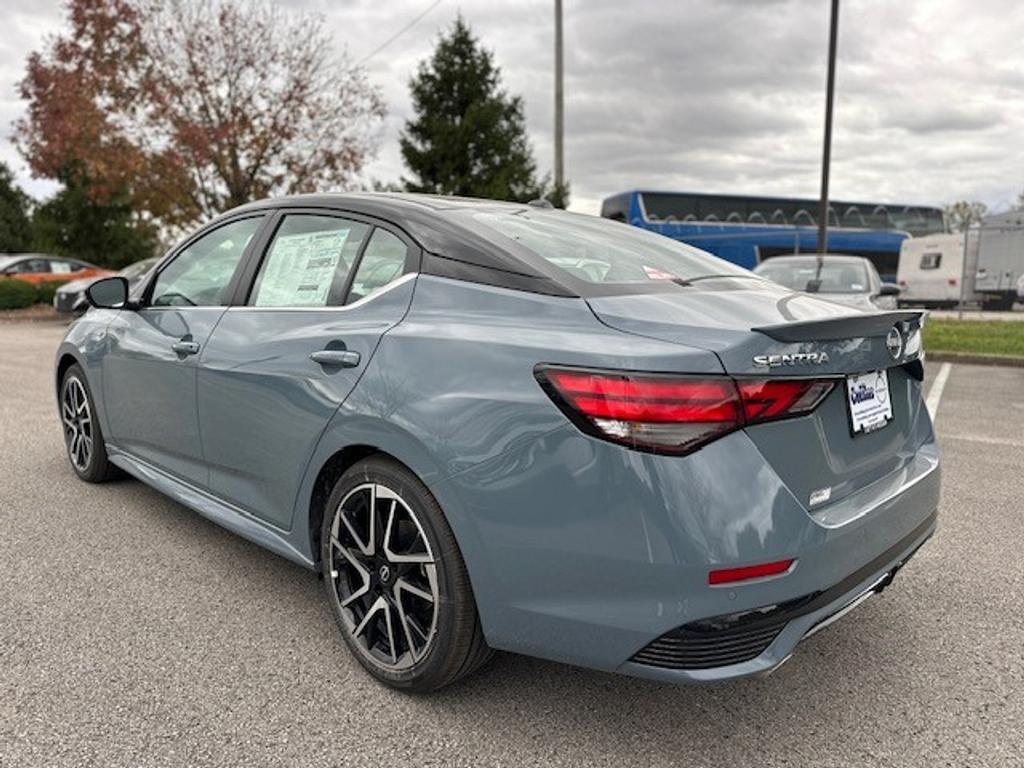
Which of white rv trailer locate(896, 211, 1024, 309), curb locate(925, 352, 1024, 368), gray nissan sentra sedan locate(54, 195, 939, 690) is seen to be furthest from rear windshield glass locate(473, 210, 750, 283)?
white rv trailer locate(896, 211, 1024, 309)

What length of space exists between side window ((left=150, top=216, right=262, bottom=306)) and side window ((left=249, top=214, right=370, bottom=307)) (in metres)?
0.24

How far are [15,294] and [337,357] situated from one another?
2036 cm

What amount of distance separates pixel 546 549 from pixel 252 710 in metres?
1.03

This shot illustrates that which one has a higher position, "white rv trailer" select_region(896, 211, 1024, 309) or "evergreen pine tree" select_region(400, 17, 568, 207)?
"evergreen pine tree" select_region(400, 17, 568, 207)

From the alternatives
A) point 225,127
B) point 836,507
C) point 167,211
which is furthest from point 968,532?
point 167,211

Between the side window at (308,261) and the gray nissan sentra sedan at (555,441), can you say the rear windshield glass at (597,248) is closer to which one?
the gray nissan sentra sedan at (555,441)

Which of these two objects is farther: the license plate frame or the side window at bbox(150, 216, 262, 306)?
the side window at bbox(150, 216, 262, 306)

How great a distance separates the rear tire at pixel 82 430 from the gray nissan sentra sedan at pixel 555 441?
5.25ft

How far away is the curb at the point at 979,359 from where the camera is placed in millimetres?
10457

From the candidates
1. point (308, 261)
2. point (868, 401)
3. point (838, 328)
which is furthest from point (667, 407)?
point (308, 261)

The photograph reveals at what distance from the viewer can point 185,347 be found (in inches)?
129

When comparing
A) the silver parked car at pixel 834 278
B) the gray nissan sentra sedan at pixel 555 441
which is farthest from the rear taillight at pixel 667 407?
the silver parked car at pixel 834 278

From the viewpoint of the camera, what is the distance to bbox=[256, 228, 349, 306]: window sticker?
2.81m

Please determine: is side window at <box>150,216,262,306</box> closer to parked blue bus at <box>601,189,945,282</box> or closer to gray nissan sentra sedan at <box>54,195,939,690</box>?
gray nissan sentra sedan at <box>54,195,939,690</box>
